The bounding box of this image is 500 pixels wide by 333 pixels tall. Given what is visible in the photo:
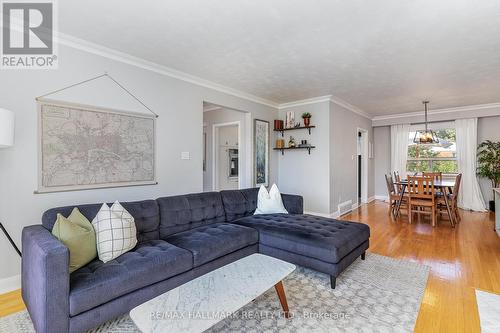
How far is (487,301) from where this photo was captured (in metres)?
2.18

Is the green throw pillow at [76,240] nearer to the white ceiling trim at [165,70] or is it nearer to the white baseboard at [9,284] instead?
the white baseboard at [9,284]

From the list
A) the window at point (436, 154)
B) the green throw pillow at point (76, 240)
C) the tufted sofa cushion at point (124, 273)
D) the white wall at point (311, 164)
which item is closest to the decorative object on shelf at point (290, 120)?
the white wall at point (311, 164)

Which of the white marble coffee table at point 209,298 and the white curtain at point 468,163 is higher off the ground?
the white curtain at point 468,163

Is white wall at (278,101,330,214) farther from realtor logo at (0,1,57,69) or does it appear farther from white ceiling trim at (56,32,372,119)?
realtor logo at (0,1,57,69)

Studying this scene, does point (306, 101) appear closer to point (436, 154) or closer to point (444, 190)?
point (444, 190)

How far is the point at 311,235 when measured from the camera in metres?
2.55

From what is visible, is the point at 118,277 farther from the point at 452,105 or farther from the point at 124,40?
the point at 452,105

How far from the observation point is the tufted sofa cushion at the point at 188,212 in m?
2.72

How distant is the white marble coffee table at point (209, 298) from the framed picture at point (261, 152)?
3.17 metres

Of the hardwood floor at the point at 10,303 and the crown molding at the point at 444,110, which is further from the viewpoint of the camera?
the crown molding at the point at 444,110

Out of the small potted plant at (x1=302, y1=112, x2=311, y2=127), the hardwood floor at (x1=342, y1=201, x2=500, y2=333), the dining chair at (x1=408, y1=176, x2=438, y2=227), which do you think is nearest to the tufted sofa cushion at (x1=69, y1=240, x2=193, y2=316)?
the hardwood floor at (x1=342, y1=201, x2=500, y2=333)

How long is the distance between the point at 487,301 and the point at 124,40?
419cm

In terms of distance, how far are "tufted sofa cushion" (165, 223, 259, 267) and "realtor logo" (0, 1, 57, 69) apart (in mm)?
2164

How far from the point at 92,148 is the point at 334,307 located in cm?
286
